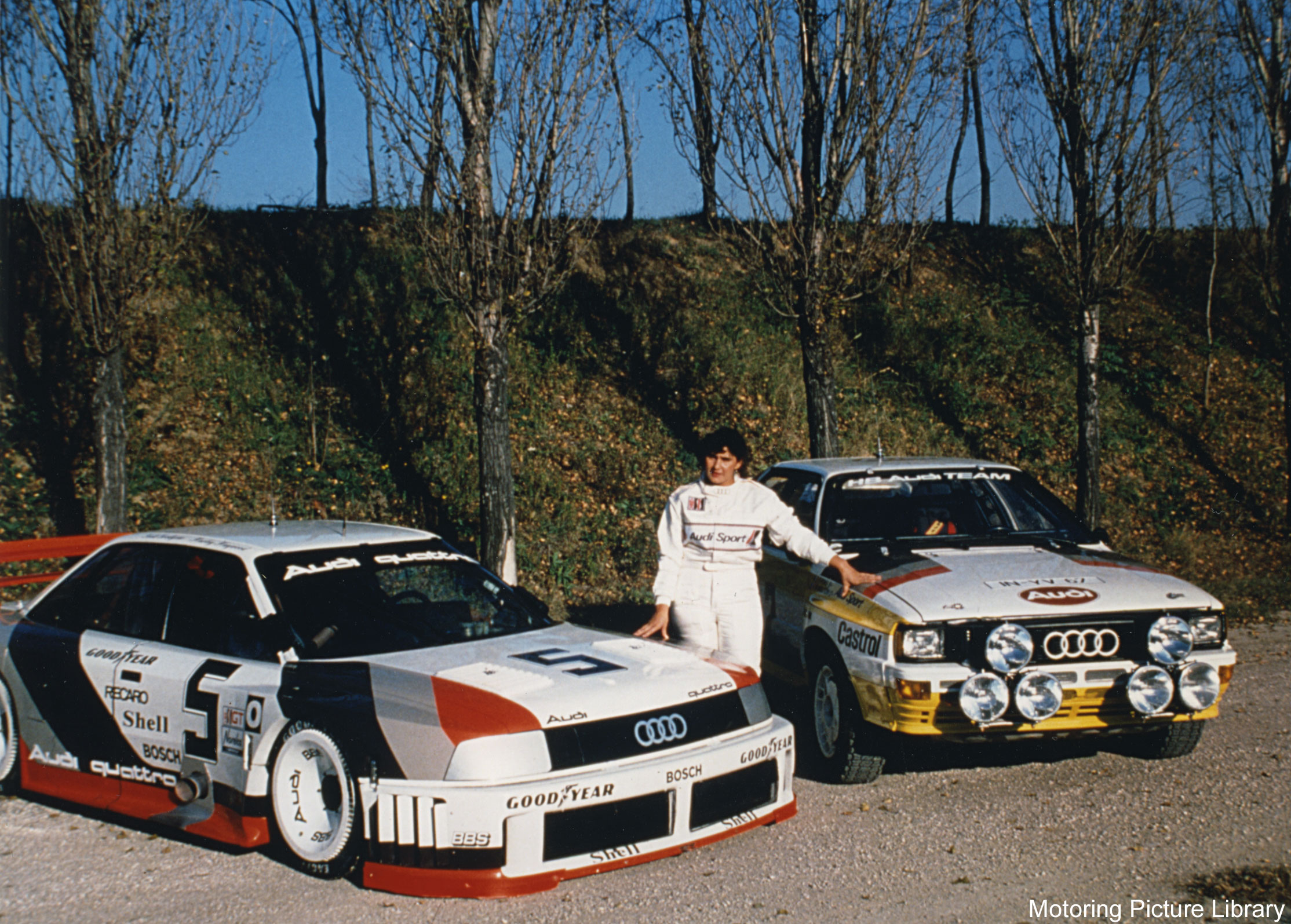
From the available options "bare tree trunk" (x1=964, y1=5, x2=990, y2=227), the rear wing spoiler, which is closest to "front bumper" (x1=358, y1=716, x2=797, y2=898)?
the rear wing spoiler

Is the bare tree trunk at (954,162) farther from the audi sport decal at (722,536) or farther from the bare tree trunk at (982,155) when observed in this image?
the audi sport decal at (722,536)

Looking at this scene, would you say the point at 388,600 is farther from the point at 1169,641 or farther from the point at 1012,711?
the point at 1169,641

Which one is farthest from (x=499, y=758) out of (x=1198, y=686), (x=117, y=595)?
(x=1198, y=686)

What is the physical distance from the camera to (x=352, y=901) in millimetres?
4285

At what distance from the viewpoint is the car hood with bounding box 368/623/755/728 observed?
14.1 feet

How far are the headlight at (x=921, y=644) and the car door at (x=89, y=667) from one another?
3.66 m

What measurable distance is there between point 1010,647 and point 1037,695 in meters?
0.26

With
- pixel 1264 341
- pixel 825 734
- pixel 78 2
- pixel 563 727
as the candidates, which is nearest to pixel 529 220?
pixel 78 2

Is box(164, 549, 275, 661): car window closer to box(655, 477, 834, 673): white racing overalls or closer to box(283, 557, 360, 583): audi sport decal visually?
box(283, 557, 360, 583): audi sport decal

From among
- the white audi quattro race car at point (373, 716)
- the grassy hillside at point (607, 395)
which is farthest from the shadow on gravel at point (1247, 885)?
the grassy hillside at point (607, 395)

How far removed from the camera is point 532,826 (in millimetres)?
4043

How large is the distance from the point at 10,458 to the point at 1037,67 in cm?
1358

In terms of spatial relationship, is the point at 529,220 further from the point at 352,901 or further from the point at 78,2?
the point at 352,901

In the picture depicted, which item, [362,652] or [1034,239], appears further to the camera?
[1034,239]
